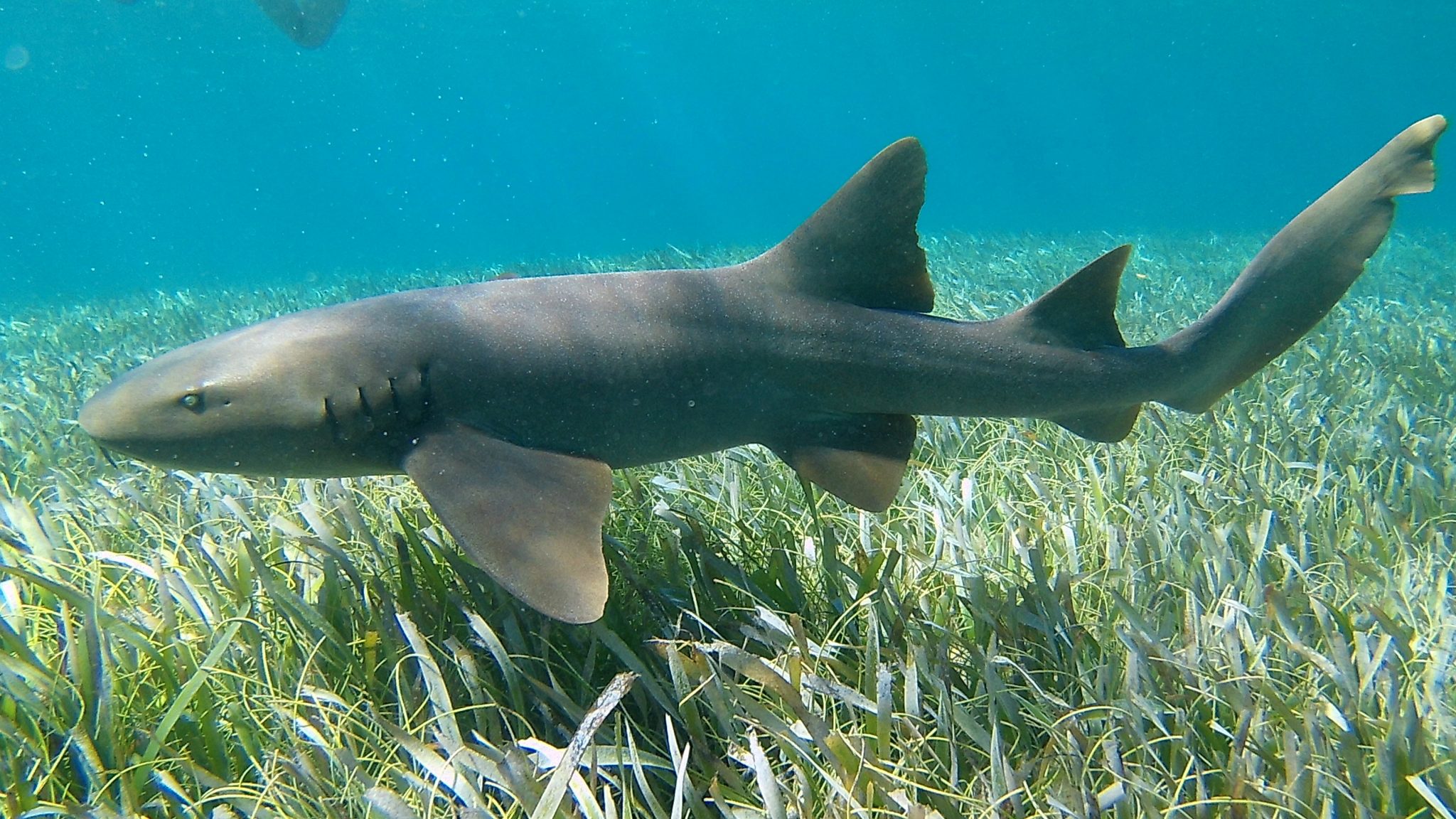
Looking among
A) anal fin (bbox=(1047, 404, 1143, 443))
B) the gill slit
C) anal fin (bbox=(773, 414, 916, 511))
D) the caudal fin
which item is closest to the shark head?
the gill slit

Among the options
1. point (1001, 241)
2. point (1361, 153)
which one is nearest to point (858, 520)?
point (1001, 241)

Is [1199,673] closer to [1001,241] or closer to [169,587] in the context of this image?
[169,587]

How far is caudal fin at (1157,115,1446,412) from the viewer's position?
9.65ft

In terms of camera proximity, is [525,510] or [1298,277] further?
[1298,277]

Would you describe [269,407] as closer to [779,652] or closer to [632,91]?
[779,652]

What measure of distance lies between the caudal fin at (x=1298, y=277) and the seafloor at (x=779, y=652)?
55cm

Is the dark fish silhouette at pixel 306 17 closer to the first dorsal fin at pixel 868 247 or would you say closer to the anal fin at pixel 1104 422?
the first dorsal fin at pixel 868 247

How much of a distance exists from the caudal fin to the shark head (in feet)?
9.36

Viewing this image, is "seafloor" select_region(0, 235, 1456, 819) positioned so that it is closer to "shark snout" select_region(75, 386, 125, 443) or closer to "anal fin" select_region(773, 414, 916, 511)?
"anal fin" select_region(773, 414, 916, 511)

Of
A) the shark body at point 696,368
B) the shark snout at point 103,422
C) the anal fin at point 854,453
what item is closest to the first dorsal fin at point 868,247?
the shark body at point 696,368

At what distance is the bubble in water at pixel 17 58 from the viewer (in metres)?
49.4

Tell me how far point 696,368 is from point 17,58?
7101 cm

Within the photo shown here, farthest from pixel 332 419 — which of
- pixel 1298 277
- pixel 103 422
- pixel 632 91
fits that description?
pixel 632 91

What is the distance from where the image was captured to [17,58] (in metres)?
52.6
